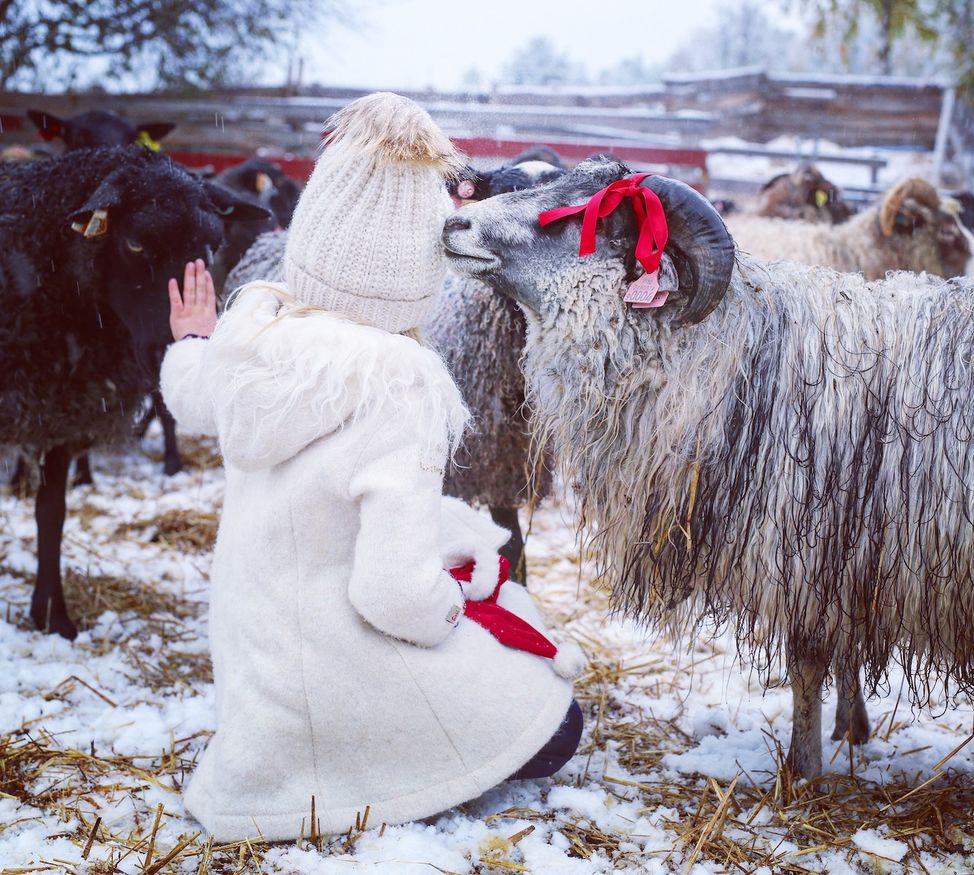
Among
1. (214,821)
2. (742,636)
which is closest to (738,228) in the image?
(742,636)

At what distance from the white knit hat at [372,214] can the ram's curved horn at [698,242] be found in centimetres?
51

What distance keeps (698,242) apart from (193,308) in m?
1.44

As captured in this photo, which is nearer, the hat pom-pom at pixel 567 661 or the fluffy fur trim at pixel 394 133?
the fluffy fur trim at pixel 394 133

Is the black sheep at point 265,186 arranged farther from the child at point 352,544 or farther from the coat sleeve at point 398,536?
the coat sleeve at point 398,536

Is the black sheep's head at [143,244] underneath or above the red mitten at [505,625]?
above

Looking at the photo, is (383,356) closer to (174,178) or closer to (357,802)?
(357,802)

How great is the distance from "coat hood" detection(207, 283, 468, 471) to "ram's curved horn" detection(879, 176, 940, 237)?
464 cm

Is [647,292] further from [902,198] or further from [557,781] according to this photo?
[902,198]

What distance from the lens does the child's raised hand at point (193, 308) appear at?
2.64 meters

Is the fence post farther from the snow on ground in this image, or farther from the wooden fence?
the snow on ground

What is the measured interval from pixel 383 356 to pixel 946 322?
1326 mm

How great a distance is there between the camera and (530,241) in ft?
7.45

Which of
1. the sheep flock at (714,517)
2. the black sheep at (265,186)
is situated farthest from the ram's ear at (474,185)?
the black sheep at (265,186)

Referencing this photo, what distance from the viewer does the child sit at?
6.33 feet
